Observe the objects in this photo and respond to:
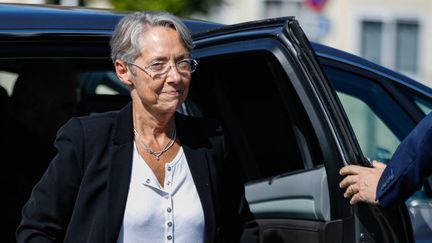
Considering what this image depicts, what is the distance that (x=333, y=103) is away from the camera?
10.1ft

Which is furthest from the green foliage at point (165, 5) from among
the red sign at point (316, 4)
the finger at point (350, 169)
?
the finger at point (350, 169)

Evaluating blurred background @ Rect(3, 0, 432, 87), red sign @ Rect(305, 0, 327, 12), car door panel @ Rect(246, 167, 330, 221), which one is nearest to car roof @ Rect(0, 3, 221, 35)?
car door panel @ Rect(246, 167, 330, 221)

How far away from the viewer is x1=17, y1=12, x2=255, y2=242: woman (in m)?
2.82

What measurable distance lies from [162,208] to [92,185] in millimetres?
200

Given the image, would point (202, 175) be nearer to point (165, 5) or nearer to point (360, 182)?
point (360, 182)

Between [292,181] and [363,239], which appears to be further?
[292,181]

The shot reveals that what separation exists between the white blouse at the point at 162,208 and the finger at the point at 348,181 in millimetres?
429

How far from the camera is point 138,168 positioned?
2.90m

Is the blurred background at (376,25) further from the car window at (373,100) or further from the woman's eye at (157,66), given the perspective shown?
the woman's eye at (157,66)

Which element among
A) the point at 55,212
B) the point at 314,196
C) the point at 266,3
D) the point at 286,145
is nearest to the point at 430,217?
the point at 314,196

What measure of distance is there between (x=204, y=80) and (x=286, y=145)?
15.9 inches

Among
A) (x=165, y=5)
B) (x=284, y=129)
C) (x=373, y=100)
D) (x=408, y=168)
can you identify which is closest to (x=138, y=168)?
(x=408, y=168)

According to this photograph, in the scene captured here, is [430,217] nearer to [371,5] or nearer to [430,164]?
[430,164]

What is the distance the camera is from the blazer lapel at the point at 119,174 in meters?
2.81
